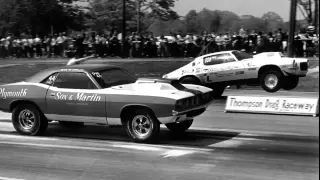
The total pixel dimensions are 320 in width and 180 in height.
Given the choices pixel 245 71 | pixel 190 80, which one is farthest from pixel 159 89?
pixel 245 71

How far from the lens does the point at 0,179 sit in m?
5.92

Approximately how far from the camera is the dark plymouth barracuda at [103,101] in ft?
25.2

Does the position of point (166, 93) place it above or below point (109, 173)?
above

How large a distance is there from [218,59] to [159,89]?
281 inches

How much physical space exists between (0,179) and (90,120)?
248cm

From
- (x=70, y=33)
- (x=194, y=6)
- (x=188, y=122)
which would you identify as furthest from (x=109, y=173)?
(x=70, y=33)

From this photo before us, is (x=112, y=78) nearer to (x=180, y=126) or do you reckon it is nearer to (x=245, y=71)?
(x=180, y=126)

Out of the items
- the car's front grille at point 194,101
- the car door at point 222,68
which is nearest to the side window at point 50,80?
the car's front grille at point 194,101

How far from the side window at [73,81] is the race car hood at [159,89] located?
1.73ft

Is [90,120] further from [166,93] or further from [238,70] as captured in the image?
[238,70]

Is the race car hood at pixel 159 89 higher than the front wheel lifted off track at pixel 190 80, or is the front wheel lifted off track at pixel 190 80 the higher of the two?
the race car hood at pixel 159 89

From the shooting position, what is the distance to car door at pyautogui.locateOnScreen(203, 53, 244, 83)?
1448cm

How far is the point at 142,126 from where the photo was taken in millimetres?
7898

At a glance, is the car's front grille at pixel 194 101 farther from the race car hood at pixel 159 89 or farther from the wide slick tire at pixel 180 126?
the wide slick tire at pixel 180 126
